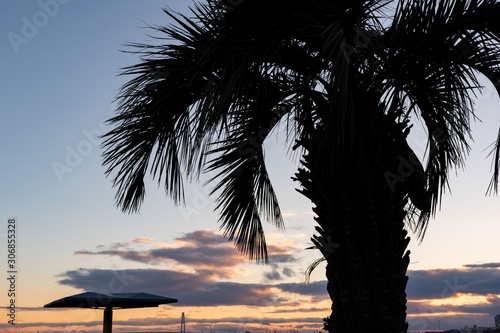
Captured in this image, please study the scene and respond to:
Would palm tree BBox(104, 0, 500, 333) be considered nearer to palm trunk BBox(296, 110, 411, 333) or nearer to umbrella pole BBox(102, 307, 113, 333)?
palm trunk BBox(296, 110, 411, 333)

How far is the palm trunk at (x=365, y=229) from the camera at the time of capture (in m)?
5.18

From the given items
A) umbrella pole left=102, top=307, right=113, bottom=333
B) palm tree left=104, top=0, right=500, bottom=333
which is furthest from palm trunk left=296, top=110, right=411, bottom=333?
umbrella pole left=102, top=307, right=113, bottom=333

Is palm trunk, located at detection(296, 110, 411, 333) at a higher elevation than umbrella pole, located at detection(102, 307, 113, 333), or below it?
higher

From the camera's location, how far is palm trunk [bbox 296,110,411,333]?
5184 millimetres

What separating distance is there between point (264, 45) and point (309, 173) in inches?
62.6

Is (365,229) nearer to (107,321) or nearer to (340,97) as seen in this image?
(340,97)

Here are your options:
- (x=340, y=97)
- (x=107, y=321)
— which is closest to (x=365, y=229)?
(x=340, y=97)

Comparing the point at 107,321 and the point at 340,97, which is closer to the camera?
the point at 340,97

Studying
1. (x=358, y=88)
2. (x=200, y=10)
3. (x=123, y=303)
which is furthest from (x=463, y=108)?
(x=123, y=303)

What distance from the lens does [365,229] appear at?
527 centimetres

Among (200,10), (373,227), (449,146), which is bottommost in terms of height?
(373,227)

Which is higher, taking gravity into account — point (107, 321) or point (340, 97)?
point (340, 97)

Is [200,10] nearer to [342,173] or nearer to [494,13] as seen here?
[342,173]

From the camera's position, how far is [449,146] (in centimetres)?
730
